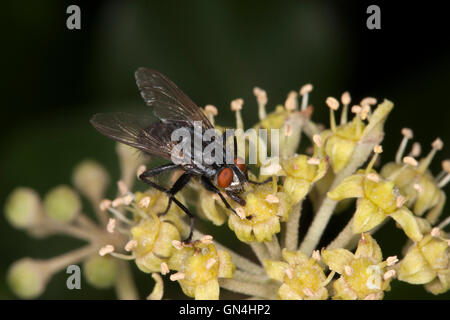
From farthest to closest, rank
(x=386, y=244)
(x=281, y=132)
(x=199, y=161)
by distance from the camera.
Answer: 1. (x=386, y=244)
2. (x=281, y=132)
3. (x=199, y=161)

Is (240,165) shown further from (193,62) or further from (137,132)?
(193,62)

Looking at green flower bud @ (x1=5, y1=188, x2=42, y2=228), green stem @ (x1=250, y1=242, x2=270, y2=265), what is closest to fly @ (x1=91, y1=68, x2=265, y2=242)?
green stem @ (x1=250, y1=242, x2=270, y2=265)

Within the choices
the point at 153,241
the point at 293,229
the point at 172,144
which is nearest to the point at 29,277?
the point at 153,241

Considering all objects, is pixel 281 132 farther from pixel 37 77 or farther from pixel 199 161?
pixel 37 77

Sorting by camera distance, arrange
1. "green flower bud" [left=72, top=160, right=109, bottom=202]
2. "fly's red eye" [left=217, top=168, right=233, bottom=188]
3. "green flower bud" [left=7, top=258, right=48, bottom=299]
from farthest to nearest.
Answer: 1. "green flower bud" [left=72, top=160, right=109, bottom=202]
2. "green flower bud" [left=7, top=258, right=48, bottom=299]
3. "fly's red eye" [left=217, top=168, right=233, bottom=188]

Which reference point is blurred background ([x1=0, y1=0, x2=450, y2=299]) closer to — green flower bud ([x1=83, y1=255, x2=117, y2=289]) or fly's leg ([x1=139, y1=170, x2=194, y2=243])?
green flower bud ([x1=83, y1=255, x2=117, y2=289])

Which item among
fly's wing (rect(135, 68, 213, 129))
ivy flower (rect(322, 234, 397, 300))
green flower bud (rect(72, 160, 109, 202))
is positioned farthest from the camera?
green flower bud (rect(72, 160, 109, 202))

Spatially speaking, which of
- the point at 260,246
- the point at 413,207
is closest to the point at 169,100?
the point at 260,246
